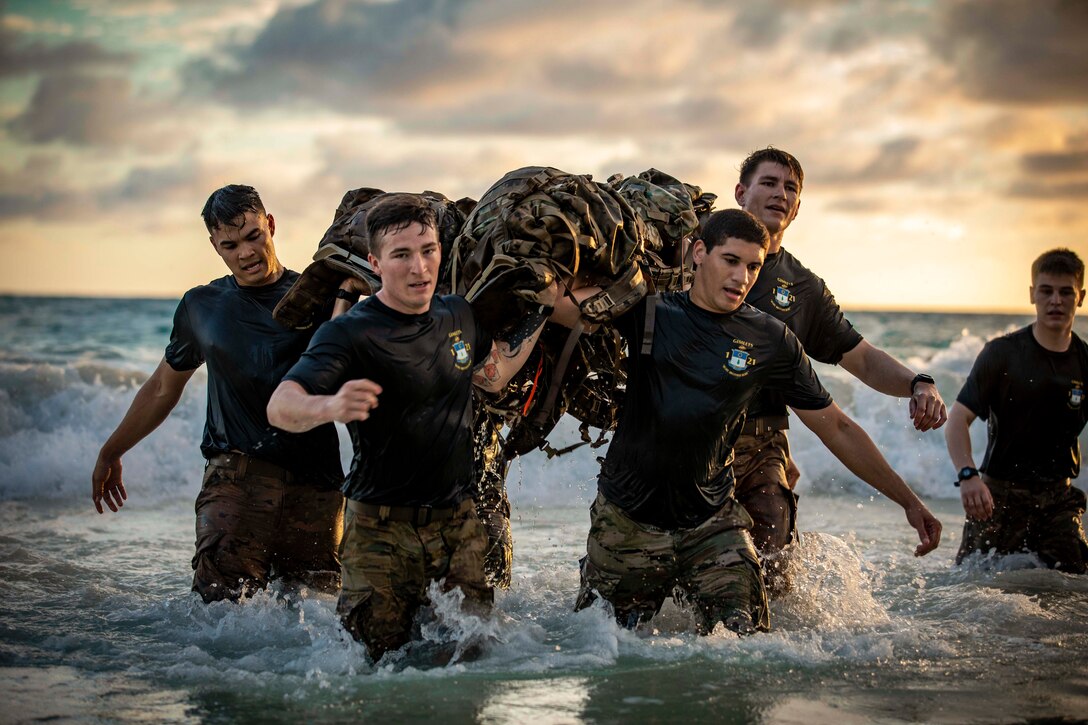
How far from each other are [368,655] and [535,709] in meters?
0.74

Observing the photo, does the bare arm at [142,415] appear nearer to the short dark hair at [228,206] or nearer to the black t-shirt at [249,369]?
the black t-shirt at [249,369]

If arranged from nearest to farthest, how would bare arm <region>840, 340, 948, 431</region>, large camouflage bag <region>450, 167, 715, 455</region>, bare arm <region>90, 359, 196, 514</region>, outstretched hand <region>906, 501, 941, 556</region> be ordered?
large camouflage bag <region>450, 167, 715, 455</region> < outstretched hand <region>906, 501, 941, 556</region> < bare arm <region>840, 340, 948, 431</region> < bare arm <region>90, 359, 196, 514</region>

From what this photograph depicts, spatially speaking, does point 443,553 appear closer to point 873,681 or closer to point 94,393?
point 873,681

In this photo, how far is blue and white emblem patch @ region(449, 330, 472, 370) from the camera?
5113mm

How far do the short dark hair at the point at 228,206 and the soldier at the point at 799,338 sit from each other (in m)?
2.63

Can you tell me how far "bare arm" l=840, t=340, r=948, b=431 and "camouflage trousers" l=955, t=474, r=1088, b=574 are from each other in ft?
6.57

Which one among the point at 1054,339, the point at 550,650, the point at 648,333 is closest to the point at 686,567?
the point at 550,650

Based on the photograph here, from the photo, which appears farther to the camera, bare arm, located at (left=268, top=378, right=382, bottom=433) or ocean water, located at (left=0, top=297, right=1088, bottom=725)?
ocean water, located at (left=0, top=297, right=1088, bottom=725)

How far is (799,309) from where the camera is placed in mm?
6645

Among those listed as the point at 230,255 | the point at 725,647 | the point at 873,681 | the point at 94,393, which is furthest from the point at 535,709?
the point at 94,393

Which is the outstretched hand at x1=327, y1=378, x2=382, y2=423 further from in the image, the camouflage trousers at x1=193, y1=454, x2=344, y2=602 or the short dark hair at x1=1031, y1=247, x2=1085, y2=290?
the short dark hair at x1=1031, y1=247, x2=1085, y2=290

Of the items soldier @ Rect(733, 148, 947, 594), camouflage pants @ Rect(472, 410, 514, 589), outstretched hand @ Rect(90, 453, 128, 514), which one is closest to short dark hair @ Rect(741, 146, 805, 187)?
soldier @ Rect(733, 148, 947, 594)

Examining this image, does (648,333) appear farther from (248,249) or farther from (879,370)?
(248,249)

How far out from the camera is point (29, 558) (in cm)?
862
